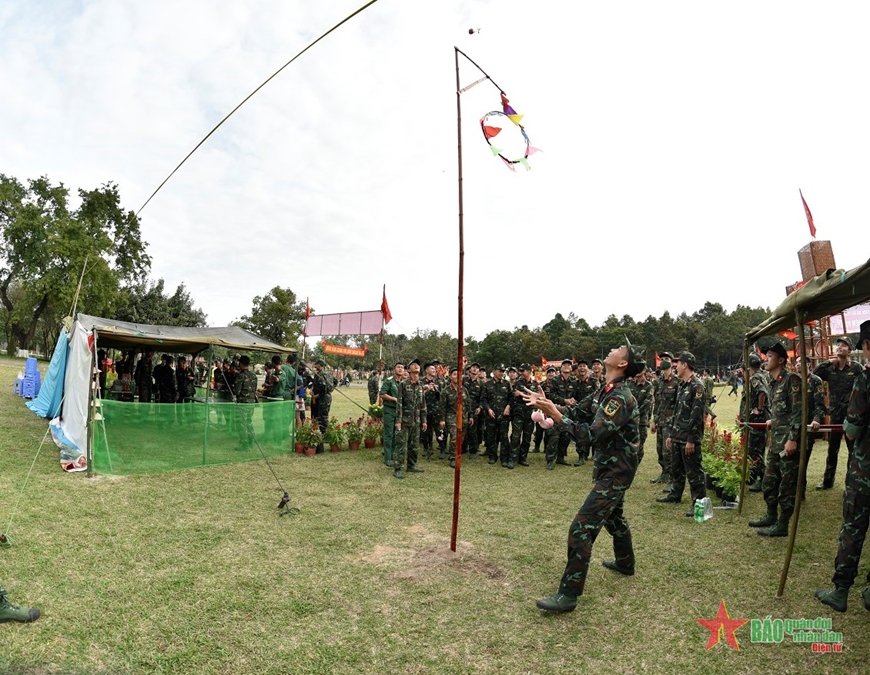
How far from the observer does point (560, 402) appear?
37.9ft

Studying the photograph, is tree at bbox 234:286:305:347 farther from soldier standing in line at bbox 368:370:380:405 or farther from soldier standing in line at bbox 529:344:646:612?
soldier standing in line at bbox 529:344:646:612

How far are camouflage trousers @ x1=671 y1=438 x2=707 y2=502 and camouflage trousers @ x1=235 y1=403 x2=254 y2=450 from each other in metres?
7.20

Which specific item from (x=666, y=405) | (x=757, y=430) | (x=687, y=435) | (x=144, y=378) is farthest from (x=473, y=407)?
(x=144, y=378)

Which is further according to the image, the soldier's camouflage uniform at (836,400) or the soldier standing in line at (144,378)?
the soldier standing in line at (144,378)

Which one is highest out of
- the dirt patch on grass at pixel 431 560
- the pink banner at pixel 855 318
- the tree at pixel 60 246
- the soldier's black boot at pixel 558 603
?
the tree at pixel 60 246

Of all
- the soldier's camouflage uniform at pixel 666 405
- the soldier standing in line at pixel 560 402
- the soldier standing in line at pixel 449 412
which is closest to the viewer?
the soldier's camouflage uniform at pixel 666 405

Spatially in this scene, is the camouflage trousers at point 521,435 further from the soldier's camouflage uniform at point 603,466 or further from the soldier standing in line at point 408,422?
the soldier's camouflage uniform at point 603,466

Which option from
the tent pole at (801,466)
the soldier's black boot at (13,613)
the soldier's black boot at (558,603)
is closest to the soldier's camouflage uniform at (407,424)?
the soldier's black boot at (558,603)

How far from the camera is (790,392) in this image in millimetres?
6027

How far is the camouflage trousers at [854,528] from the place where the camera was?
3.87 m

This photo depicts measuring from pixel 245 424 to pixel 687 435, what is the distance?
292 inches

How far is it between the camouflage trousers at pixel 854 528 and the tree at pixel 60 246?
40.3 m

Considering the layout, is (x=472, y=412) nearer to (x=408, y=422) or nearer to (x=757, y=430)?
(x=408, y=422)

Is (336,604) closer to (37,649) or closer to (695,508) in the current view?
(37,649)
